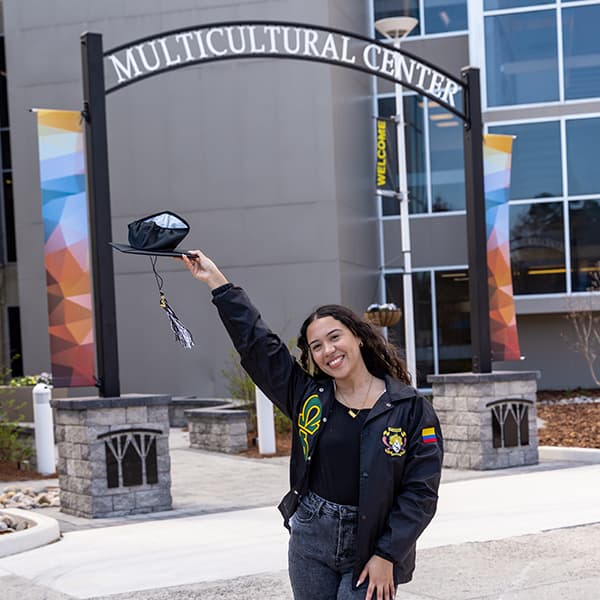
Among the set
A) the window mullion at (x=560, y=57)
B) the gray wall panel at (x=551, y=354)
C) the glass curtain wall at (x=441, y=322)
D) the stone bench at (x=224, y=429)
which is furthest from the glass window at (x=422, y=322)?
the stone bench at (x=224, y=429)

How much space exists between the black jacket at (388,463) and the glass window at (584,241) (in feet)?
61.7

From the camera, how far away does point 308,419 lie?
3750 mm

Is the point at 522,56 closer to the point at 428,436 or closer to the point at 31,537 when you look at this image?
the point at 31,537

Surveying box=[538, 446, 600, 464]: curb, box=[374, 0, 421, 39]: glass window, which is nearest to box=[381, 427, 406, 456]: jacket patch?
box=[538, 446, 600, 464]: curb

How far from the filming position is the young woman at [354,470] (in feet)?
11.6

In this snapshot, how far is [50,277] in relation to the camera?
10.2 m

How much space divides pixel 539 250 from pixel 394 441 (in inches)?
755

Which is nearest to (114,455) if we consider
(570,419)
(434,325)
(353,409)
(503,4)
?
(353,409)

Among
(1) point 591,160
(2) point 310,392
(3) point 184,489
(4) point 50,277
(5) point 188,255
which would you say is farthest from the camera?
(1) point 591,160

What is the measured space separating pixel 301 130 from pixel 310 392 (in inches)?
681

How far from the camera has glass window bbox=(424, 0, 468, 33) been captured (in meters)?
23.2

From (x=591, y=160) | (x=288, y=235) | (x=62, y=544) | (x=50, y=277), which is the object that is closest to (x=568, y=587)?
(x=62, y=544)

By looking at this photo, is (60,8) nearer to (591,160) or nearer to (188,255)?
(591,160)

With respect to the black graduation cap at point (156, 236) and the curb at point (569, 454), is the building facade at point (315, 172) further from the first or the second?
the black graduation cap at point (156, 236)
